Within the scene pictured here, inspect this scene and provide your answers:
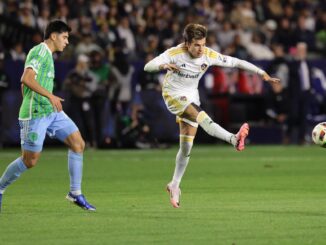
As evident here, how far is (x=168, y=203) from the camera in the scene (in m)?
12.7

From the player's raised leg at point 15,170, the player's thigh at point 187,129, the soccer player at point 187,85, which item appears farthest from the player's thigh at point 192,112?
the player's raised leg at point 15,170

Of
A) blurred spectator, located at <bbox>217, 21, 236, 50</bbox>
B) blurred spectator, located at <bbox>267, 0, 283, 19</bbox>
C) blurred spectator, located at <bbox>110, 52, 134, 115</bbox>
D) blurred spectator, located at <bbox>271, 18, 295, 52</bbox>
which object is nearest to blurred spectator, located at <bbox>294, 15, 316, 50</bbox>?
blurred spectator, located at <bbox>271, 18, 295, 52</bbox>

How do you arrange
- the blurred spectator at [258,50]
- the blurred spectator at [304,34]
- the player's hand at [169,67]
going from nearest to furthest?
the player's hand at [169,67] < the blurred spectator at [258,50] < the blurred spectator at [304,34]

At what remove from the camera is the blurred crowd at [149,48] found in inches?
951

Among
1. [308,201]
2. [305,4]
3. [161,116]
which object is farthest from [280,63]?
[308,201]

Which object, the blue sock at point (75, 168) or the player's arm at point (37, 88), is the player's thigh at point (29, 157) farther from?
the player's arm at point (37, 88)

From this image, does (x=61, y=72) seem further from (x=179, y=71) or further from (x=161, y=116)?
(x=179, y=71)

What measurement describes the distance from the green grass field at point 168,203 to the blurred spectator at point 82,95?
2413mm

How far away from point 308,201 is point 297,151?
1028cm

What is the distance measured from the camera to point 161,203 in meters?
12.7

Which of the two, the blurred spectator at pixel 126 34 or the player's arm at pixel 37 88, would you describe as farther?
the blurred spectator at pixel 126 34

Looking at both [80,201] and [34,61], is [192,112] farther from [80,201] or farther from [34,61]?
[34,61]

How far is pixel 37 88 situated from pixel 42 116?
1.46ft

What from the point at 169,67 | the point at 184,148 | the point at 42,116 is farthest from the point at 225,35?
the point at 42,116
